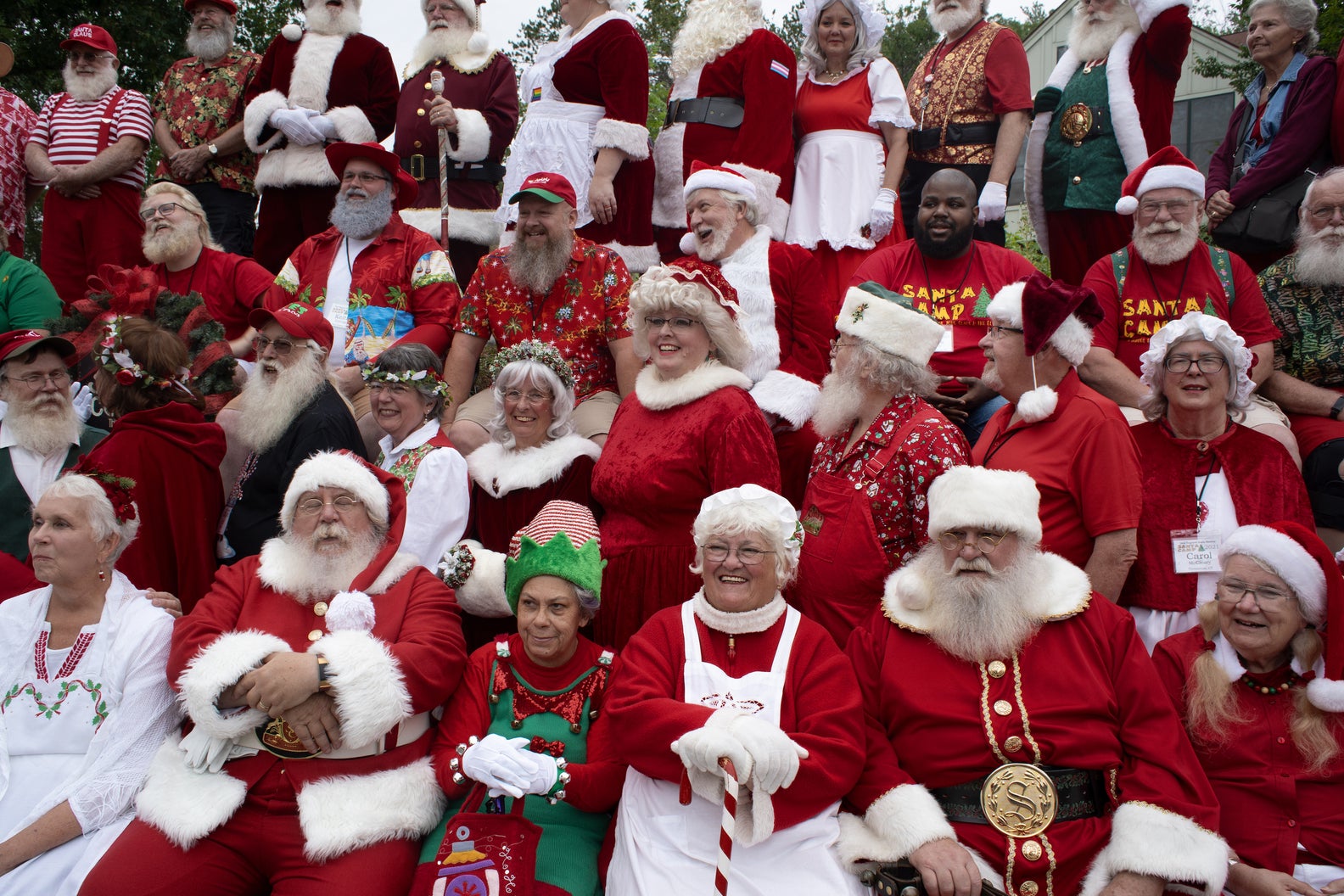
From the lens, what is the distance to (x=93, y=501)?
14.5 feet

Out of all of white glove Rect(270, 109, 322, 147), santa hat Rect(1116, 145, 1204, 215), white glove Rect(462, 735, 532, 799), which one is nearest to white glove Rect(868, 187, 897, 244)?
santa hat Rect(1116, 145, 1204, 215)

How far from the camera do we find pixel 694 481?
4.77 m

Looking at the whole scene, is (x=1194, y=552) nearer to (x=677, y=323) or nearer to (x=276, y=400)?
(x=677, y=323)

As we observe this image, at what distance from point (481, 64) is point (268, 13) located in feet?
29.3

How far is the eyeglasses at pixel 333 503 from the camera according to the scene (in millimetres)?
4465

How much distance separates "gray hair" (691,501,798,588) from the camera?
13.1ft

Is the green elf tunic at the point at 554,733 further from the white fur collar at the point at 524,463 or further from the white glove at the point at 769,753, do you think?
the white fur collar at the point at 524,463

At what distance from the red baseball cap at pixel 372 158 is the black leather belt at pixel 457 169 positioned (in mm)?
1004

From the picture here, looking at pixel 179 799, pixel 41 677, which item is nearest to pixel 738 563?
pixel 179 799

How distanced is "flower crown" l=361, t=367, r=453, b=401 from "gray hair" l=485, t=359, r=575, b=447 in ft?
0.98

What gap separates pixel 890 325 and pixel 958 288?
1328mm

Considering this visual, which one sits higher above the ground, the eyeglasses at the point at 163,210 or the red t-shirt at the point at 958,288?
the eyeglasses at the point at 163,210

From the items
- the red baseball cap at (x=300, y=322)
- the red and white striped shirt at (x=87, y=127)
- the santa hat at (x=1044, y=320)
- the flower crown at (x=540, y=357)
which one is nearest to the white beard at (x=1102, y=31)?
the santa hat at (x=1044, y=320)

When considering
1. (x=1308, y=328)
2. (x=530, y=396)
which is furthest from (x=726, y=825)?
(x=1308, y=328)
